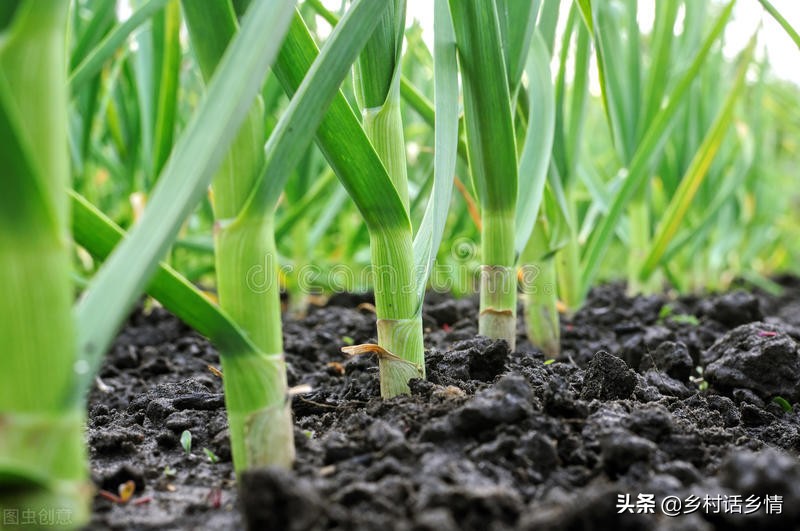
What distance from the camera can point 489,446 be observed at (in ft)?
1.97

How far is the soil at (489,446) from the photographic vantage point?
1.62ft

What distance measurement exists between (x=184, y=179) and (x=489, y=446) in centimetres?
34

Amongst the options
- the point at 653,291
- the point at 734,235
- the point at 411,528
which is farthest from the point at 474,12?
the point at 734,235

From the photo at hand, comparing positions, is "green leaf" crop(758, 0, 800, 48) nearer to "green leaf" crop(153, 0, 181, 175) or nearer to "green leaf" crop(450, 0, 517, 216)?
"green leaf" crop(450, 0, 517, 216)

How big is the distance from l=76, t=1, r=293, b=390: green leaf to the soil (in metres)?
0.16

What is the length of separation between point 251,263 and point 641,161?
0.91m

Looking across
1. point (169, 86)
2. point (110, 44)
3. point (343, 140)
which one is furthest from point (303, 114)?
point (169, 86)

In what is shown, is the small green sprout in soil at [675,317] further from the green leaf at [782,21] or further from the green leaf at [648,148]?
the green leaf at [782,21]

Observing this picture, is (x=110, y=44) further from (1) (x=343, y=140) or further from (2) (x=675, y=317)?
(2) (x=675, y=317)

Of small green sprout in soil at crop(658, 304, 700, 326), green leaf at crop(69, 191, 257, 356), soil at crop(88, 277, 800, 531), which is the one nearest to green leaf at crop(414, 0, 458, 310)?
soil at crop(88, 277, 800, 531)

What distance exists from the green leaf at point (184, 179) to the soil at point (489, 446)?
6.3 inches

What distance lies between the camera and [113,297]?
0.41m

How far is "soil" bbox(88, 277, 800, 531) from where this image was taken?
495 mm

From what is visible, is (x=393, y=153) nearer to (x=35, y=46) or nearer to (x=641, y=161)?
(x=35, y=46)
